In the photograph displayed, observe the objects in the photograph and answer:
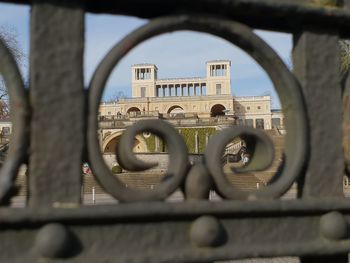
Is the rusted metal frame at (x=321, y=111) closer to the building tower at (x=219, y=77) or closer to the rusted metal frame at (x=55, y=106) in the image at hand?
the rusted metal frame at (x=55, y=106)

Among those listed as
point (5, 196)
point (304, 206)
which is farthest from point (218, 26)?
point (5, 196)

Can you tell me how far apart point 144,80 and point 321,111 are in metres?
85.1

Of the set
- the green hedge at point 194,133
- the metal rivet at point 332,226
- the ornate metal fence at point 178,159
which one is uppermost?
the green hedge at point 194,133

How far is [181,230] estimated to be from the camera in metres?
1.29

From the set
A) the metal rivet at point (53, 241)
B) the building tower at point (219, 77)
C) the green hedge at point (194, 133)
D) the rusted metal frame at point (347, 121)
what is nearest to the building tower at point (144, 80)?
the building tower at point (219, 77)

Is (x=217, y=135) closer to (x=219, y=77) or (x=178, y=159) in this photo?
(x=178, y=159)

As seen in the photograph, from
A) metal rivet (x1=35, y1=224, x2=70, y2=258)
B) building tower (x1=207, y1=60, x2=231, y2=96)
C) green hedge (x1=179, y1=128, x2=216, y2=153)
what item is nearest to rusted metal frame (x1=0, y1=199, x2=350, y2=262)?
metal rivet (x1=35, y1=224, x2=70, y2=258)

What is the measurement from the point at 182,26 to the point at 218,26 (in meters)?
0.10

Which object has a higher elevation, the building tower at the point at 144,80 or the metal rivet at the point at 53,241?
the building tower at the point at 144,80

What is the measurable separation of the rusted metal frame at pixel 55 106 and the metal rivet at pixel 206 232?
0.31 meters

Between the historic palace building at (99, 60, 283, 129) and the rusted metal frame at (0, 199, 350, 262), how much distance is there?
2713 inches

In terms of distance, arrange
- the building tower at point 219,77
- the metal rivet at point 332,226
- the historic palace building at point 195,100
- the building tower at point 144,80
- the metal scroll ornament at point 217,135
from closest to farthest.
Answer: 1. the metal scroll ornament at point 217,135
2. the metal rivet at point 332,226
3. the historic palace building at point 195,100
4. the building tower at point 219,77
5. the building tower at point 144,80

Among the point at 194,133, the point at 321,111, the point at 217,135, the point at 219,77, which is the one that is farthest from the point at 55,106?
the point at 219,77

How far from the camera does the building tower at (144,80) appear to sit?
84.6 metres
